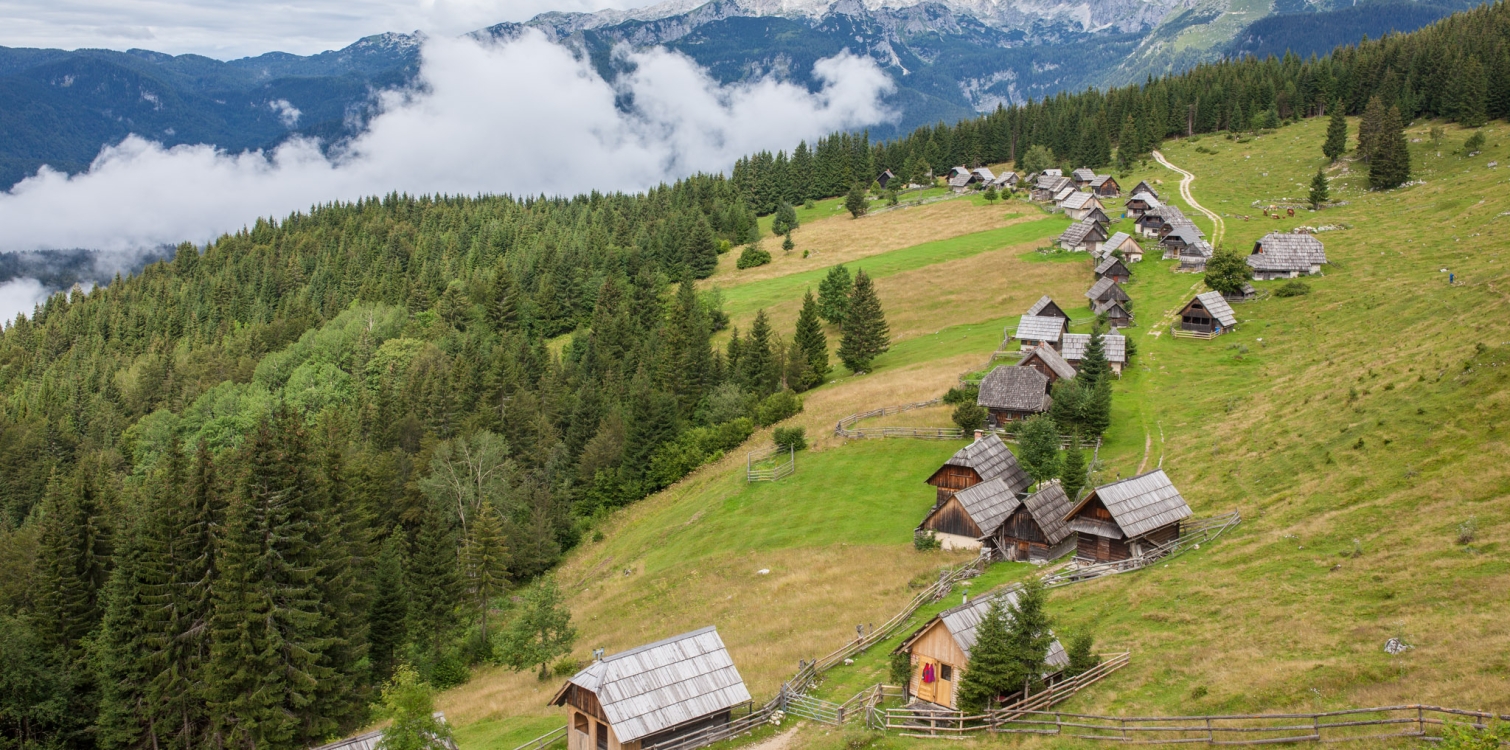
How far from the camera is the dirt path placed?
10712 centimetres

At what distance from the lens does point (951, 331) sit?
322ft

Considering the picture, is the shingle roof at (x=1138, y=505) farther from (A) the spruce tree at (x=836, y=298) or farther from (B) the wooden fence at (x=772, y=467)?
(A) the spruce tree at (x=836, y=298)

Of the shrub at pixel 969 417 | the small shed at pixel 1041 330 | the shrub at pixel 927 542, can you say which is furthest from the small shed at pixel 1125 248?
the shrub at pixel 927 542

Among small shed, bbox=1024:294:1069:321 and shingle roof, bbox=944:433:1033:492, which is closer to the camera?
shingle roof, bbox=944:433:1033:492

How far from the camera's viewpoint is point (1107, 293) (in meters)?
89.6

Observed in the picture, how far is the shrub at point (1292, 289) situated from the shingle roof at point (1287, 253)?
5.06 meters

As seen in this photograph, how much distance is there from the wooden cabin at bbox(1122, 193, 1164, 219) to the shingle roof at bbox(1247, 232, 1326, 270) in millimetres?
26831

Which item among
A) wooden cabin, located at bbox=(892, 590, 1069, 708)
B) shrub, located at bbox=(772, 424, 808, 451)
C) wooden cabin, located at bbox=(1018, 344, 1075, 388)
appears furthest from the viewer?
shrub, located at bbox=(772, 424, 808, 451)

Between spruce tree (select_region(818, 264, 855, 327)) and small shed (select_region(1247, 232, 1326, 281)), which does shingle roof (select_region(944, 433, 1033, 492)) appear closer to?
spruce tree (select_region(818, 264, 855, 327))

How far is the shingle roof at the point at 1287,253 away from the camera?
9031 centimetres

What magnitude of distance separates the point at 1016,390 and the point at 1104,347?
12.7m

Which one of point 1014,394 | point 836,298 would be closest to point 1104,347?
point 1014,394

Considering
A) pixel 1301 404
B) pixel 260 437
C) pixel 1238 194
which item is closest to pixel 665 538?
pixel 260 437

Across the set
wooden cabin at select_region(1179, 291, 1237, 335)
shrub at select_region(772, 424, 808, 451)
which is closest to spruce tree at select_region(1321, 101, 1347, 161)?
wooden cabin at select_region(1179, 291, 1237, 335)
